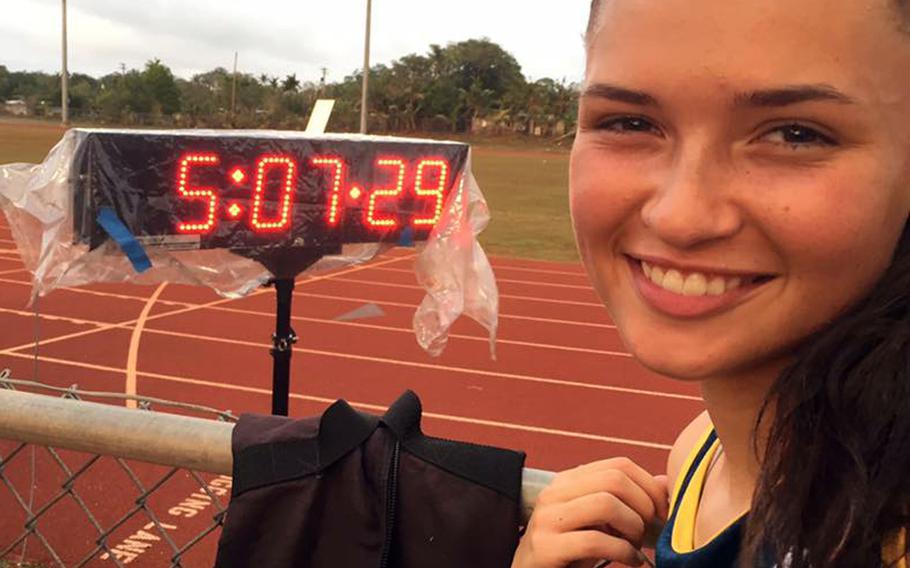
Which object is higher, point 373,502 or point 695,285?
point 695,285

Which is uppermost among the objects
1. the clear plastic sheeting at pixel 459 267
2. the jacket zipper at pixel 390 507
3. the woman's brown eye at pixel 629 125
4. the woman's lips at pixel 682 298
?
the woman's brown eye at pixel 629 125

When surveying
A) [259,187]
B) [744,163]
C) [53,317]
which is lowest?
[53,317]

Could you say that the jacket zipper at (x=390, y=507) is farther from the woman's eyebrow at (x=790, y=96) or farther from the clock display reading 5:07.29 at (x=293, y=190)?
the clock display reading 5:07.29 at (x=293, y=190)

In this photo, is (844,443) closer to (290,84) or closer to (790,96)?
(790,96)

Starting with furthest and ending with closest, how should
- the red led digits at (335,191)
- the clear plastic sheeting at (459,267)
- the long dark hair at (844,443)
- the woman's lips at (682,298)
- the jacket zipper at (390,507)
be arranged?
the clear plastic sheeting at (459,267) < the red led digits at (335,191) < the jacket zipper at (390,507) < the woman's lips at (682,298) < the long dark hair at (844,443)

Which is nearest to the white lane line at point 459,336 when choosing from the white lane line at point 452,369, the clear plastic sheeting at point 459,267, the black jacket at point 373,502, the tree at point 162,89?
the white lane line at point 452,369

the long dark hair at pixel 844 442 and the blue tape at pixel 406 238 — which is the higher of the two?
the long dark hair at pixel 844 442

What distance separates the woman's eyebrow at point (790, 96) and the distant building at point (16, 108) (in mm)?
56012

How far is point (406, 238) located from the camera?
13.6 feet

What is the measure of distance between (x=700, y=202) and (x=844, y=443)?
223 mm

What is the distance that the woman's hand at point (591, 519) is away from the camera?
0.92 meters

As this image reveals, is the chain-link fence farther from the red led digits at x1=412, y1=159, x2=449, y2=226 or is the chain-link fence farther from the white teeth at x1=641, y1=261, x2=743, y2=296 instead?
the white teeth at x1=641, y1=261, x2=743, y2=296

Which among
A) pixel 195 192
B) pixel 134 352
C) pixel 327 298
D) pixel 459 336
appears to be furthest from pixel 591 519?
pixel 327 298

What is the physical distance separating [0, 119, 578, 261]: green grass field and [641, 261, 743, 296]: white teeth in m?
2.28
